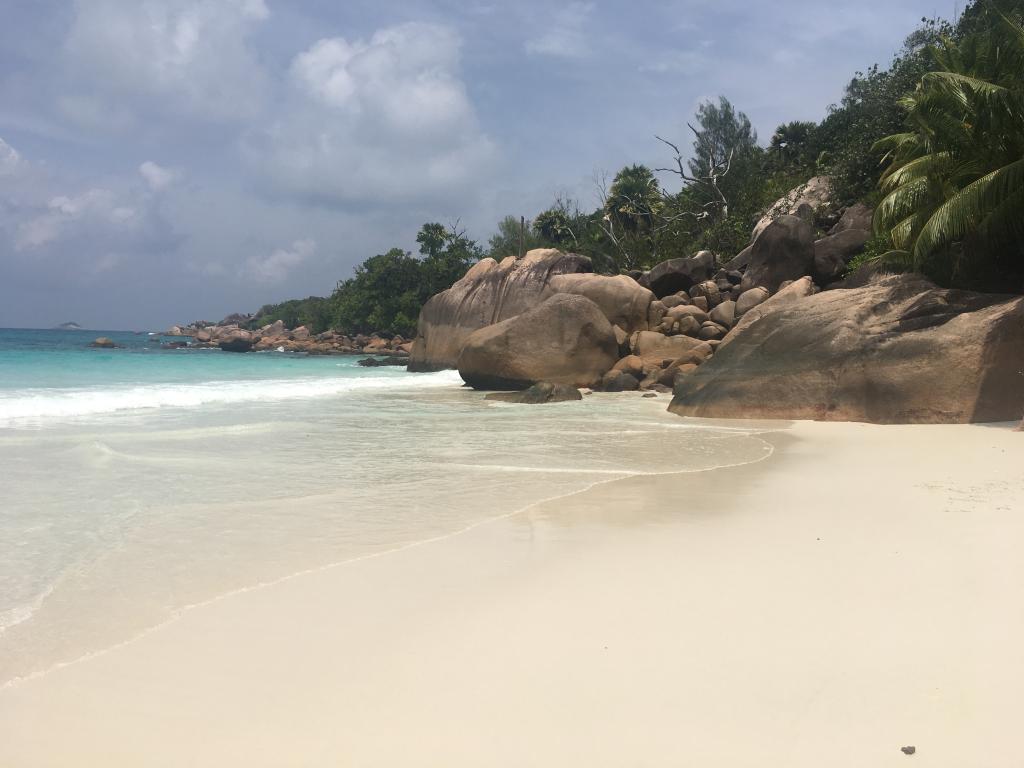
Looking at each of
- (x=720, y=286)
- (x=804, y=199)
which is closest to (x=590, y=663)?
(x=720, y=286)

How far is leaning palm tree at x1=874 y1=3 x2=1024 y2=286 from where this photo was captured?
11.1 meters

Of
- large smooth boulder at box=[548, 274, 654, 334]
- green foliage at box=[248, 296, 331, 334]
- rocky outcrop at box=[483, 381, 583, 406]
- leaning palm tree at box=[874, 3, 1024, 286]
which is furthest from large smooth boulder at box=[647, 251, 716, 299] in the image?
green foliage at box=[248, 296, 331, 334]

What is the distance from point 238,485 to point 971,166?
474 inches

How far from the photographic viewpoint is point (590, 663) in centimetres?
293

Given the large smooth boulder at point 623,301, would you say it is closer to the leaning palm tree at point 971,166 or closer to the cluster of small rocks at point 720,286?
the cluster of small rocks at point 720,286

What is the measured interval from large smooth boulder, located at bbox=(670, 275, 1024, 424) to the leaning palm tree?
0.97m

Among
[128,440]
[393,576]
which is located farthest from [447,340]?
[393,576]

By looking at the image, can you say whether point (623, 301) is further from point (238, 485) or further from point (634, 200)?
point (634, 200)

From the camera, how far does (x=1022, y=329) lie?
992cm

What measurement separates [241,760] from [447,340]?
28150mm

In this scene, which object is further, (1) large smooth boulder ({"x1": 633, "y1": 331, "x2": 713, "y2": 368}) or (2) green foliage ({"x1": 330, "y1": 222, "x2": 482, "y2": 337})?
(2) green foliage ({"x1": 330, "y1": 222, "x2": 482, "y2": 337})

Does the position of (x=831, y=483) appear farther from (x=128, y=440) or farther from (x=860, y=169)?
(x=860, y=169)

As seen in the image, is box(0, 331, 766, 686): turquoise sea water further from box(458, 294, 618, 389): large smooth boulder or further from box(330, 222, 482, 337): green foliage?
box(330, 222, 482, 337): green foliage

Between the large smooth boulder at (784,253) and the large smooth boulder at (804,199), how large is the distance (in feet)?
16.1
